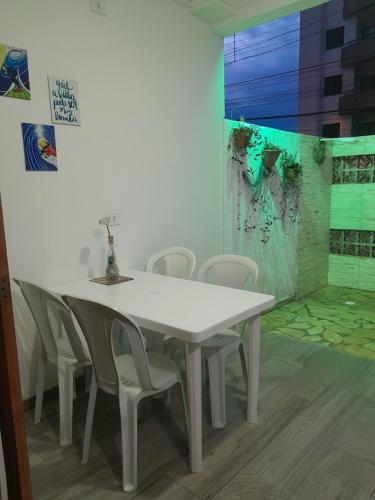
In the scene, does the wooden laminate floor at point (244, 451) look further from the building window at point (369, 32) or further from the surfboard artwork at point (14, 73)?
the building window at point (369, 32)

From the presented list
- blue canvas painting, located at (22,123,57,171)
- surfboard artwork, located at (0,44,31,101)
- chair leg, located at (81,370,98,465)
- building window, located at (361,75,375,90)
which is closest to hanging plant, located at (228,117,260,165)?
building window, located at (361,75,375,90)

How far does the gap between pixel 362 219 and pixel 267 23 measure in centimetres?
280

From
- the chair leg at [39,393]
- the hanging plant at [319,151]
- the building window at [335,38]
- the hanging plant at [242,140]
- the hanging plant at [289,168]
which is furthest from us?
the hanging plant at [319,151]

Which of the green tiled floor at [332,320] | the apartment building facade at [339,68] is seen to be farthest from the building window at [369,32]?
the green tiled floor at [332,320]

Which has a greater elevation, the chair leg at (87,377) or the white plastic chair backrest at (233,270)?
the white plastic chair backrest at (233,270)

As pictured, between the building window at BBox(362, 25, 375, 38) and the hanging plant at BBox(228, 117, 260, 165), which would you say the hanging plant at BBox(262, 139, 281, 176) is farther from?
the building window at BBox(362, 25, 375, 38)

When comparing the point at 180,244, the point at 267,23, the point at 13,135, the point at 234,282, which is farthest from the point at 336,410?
the point at 267,23

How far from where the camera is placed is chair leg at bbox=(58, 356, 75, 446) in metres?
1.91

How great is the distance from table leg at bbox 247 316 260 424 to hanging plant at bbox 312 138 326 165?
10.8 feet

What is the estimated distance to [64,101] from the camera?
2264mm

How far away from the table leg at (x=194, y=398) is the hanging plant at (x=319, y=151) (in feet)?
12.2

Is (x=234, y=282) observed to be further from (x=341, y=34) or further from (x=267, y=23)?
(x=341, y=34)

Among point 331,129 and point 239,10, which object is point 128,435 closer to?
point 239,10

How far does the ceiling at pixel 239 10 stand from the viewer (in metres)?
2.82
